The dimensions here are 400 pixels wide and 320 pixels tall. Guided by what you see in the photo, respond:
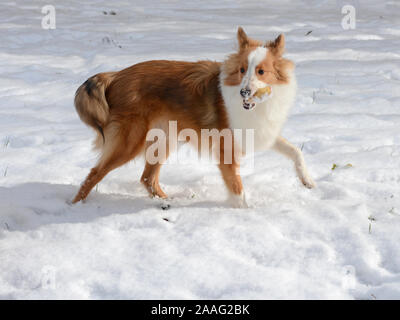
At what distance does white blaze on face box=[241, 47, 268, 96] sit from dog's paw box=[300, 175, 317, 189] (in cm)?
94

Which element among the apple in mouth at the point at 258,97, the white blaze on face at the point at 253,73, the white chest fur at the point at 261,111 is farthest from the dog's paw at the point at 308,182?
the white blaze on face at the point at 253,73

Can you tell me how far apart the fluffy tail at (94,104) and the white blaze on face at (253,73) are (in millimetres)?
1139

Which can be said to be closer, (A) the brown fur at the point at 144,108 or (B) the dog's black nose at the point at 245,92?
(B) the dog's black nose at the point at 245,92

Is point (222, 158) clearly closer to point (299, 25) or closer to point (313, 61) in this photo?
point (313, 61)

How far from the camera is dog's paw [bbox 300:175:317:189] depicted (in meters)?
4.05

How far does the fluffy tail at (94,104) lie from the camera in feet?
12.7

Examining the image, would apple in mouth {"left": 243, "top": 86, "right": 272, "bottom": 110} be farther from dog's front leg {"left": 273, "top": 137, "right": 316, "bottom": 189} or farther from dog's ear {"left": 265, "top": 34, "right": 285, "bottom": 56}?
dog's front leg {"left": 273, "top": 137, "right": 316, "bottom": 189}

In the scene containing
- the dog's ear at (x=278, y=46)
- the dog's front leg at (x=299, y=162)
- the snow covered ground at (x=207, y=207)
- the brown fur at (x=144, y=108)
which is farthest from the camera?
the dog's front leg at (x=299, y=162)

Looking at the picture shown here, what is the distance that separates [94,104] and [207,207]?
1.20m

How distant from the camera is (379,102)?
6.21 meters

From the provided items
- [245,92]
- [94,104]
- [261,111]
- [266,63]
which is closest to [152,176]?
[94,104]

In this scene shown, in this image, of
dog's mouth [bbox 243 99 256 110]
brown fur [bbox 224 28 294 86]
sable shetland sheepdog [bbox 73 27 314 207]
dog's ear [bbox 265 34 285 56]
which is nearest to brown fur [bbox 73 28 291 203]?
sable shetland sheepdog [bbox 73 27 314 207]

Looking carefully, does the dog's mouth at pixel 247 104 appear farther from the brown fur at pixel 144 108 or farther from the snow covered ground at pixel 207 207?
the snow covered ground at pixel 207 207

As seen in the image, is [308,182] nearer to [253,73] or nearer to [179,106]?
[253,73]
